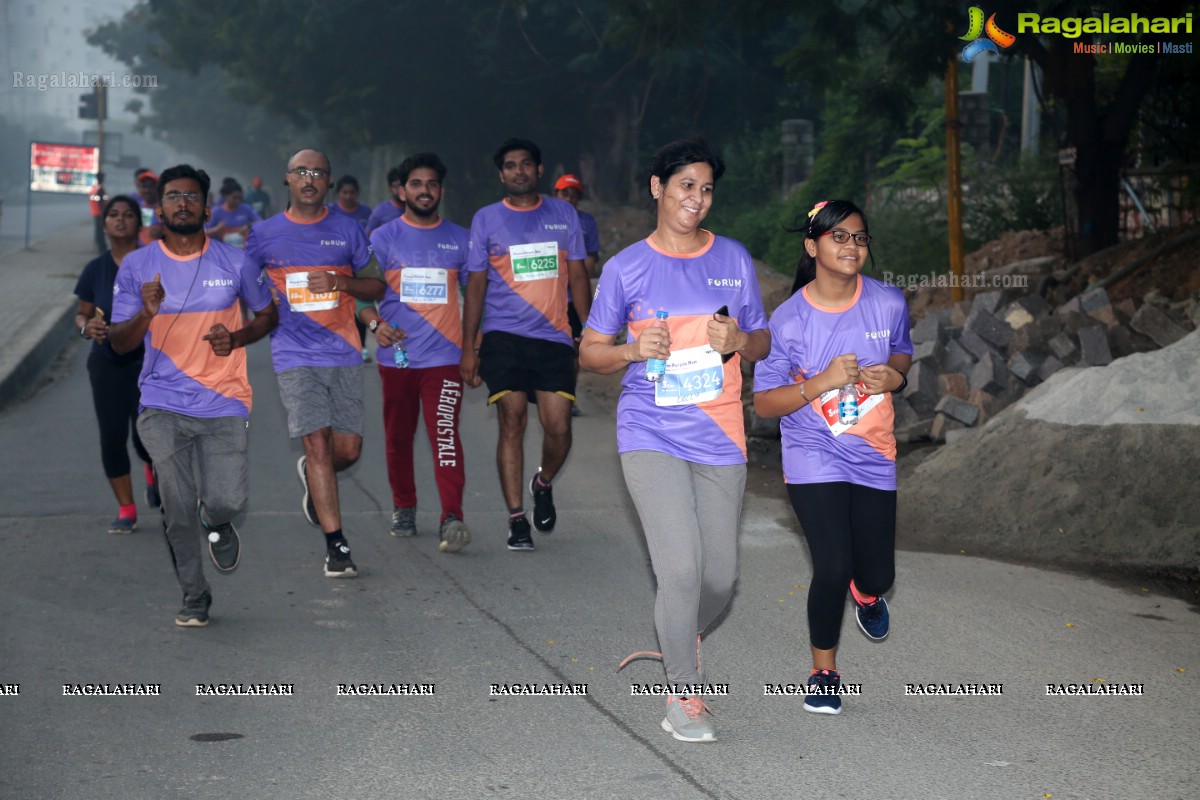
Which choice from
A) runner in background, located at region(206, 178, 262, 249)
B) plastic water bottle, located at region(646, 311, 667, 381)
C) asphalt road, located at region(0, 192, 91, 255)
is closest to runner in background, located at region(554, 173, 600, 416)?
plastic water bottle, located at region(646, 311, 667, 381)

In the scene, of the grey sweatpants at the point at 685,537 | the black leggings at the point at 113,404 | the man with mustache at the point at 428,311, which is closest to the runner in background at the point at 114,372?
the black leggings at the point at 113,404

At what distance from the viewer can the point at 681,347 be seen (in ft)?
17.4

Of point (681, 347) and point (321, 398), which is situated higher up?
point (681, 347)

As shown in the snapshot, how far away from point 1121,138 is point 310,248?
33.6 feet

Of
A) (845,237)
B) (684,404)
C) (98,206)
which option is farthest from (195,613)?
(98,206)

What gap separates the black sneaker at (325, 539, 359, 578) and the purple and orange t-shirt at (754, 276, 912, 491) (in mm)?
3045

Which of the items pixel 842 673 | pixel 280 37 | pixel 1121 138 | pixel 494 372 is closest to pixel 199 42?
pixel 280 37

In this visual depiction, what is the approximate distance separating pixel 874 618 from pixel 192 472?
3.21m

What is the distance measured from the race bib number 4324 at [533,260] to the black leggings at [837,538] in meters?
3.24

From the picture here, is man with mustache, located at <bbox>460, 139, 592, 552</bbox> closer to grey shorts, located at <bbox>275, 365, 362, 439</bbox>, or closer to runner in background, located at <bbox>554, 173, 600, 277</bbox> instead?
grey shorts, located at <bbox>275, 365, 362, 439</bbox>

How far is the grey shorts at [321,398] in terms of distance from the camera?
7902 millimetres

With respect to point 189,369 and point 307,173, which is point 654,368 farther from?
point 307,173

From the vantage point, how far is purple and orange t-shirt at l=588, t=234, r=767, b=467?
527 centimetres

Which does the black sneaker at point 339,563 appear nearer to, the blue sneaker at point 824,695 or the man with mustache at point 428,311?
the man with mustache at point 428,311
